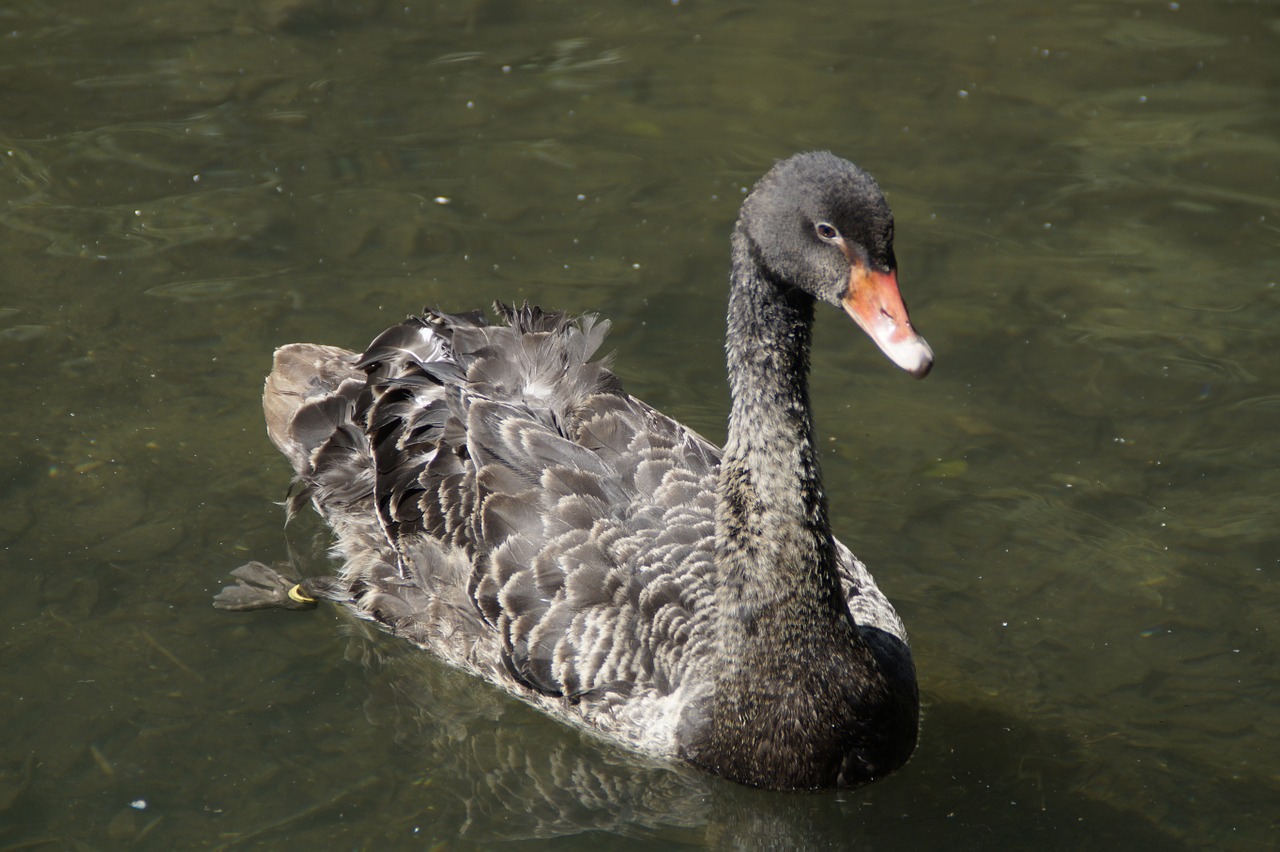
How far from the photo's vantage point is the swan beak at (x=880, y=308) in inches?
191

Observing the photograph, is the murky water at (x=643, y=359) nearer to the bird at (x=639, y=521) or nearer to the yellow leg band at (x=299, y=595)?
the yellow leg band at (x=299, y=595)

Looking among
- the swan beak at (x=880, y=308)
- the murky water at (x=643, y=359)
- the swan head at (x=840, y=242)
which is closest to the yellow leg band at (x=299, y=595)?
the murky water at (x=643, y=359)

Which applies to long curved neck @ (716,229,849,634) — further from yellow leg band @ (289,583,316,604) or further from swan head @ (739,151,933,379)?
yellow leg band @ (289,583,316,604)

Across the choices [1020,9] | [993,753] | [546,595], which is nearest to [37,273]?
[546,595]

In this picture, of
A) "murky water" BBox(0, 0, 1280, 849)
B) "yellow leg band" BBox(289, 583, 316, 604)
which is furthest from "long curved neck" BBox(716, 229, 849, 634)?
"yellow leg band" BBox(289, 583, 316, 604)

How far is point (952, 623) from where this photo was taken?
6.65 meters

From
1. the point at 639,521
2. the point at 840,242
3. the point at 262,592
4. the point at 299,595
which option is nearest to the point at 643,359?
the point at 639,521

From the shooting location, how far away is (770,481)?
5398 mm

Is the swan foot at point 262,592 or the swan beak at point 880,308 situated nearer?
the swan beak at point 880,308

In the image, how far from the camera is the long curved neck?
524cm

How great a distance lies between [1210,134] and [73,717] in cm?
843

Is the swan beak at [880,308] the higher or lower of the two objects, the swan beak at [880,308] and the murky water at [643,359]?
the higher

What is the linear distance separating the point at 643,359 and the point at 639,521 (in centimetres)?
223

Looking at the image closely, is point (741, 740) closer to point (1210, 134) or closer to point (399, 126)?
point (399, 126)
